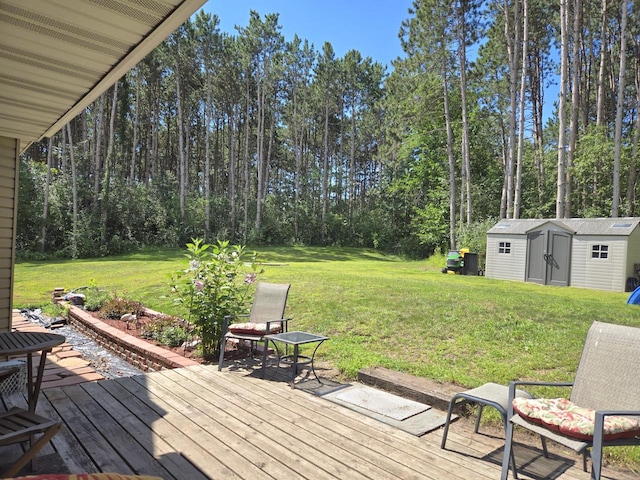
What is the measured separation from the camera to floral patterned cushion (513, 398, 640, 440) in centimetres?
193

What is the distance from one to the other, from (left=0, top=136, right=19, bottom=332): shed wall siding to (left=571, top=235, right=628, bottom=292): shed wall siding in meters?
13.1

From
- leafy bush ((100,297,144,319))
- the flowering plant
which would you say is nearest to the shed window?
the flowering plant

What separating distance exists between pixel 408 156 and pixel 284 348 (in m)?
21.1

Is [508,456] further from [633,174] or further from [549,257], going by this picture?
[633,174]

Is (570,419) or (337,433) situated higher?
(570,419)

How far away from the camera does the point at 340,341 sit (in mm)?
5027

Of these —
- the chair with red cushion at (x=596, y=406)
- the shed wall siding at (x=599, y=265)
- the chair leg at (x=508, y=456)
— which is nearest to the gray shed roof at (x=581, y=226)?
the shed wall siding at (x=599, y=265)

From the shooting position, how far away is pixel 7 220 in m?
4.02

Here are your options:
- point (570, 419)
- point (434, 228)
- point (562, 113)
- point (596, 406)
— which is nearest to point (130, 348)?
point (570, 419)

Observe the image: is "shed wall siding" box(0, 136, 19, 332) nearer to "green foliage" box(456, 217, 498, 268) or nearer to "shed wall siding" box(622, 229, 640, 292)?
"shed wall siding" box(622, 229, 640, 292)

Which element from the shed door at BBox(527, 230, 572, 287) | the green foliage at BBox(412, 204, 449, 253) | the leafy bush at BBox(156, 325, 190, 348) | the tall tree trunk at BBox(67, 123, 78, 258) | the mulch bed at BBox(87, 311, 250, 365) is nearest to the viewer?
the mulch bed at BBox(87, 311, 250, 365)

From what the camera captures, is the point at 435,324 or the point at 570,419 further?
the point at 435,324

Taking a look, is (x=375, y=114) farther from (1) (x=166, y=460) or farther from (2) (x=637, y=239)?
(1) (x=166, y=460)

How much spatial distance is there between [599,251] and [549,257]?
1.30m
